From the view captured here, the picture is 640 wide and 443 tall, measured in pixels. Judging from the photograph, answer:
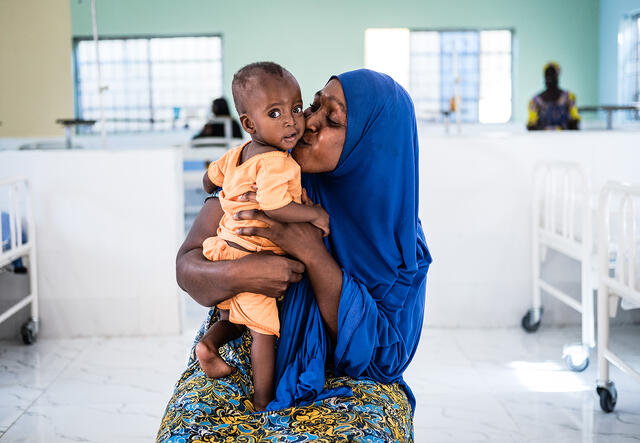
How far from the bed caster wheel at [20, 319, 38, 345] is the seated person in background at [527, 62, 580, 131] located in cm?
447

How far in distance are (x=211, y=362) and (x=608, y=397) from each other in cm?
193

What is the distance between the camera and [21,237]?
11.9 ft

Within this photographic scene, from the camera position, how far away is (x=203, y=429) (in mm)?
1205

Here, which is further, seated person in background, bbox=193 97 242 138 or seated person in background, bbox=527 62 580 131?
seated person in background, bbox=193 97 242 138

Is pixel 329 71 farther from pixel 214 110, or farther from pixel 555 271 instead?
pixel 555 271

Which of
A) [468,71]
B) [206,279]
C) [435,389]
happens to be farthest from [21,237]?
[468,71]

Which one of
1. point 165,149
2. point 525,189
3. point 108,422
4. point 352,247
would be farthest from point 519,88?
point 352,247

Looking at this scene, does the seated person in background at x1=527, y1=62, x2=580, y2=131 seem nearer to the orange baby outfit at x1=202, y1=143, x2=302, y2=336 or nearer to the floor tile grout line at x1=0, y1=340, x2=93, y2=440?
the floor tile grout line at x1=0, y1=340, x2=93, y2=440

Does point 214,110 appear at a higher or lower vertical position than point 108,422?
higher

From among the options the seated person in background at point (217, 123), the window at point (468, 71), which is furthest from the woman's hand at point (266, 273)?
the window at point (468, 71)

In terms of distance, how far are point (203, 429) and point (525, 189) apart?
2984 mm

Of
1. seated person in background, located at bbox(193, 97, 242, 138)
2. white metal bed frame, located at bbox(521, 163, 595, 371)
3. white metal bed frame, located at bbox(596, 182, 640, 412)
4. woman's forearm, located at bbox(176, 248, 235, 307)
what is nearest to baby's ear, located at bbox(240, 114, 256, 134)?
woman's forearm, located at bbox(176, 248, 235, 307)

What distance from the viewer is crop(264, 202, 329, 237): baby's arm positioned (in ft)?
4.32

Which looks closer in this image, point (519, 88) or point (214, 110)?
point (214, 110)
